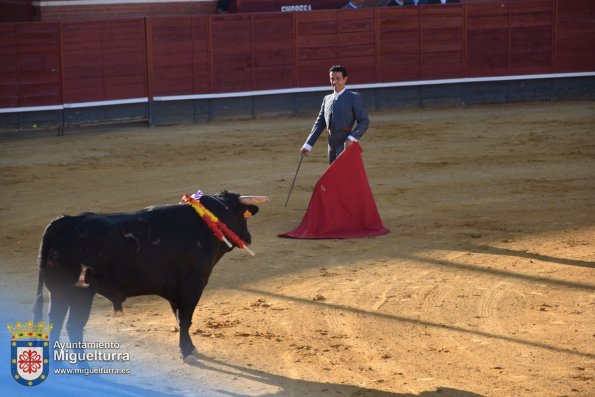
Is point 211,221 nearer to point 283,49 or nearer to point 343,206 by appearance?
point 343,206

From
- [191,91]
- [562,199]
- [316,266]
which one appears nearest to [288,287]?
[316,266]

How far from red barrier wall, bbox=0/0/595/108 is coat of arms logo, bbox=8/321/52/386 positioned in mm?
8714

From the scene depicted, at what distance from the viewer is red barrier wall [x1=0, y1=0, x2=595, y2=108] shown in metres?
13.6

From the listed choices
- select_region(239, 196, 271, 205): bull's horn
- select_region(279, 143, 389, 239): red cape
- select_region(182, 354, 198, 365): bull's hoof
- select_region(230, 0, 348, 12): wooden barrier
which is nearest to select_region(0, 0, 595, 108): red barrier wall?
select_region(230, 0, 348, 12): wooden barrier

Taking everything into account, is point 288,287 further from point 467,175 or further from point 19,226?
point 467,175

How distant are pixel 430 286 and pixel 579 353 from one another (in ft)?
4.75

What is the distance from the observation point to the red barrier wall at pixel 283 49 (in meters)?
13.6

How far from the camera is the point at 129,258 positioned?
5.11 m

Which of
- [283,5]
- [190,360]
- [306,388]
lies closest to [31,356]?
[190,360]

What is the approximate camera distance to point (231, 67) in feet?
48.8

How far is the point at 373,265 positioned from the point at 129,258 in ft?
8.59

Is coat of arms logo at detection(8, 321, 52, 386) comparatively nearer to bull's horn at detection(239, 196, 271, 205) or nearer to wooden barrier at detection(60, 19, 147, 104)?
bull's horn at detection(239, 196, 271, 205)

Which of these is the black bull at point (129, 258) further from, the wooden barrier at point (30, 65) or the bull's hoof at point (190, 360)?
the wooden barrier at point (30, 65)

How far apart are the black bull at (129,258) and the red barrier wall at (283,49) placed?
8535mm
